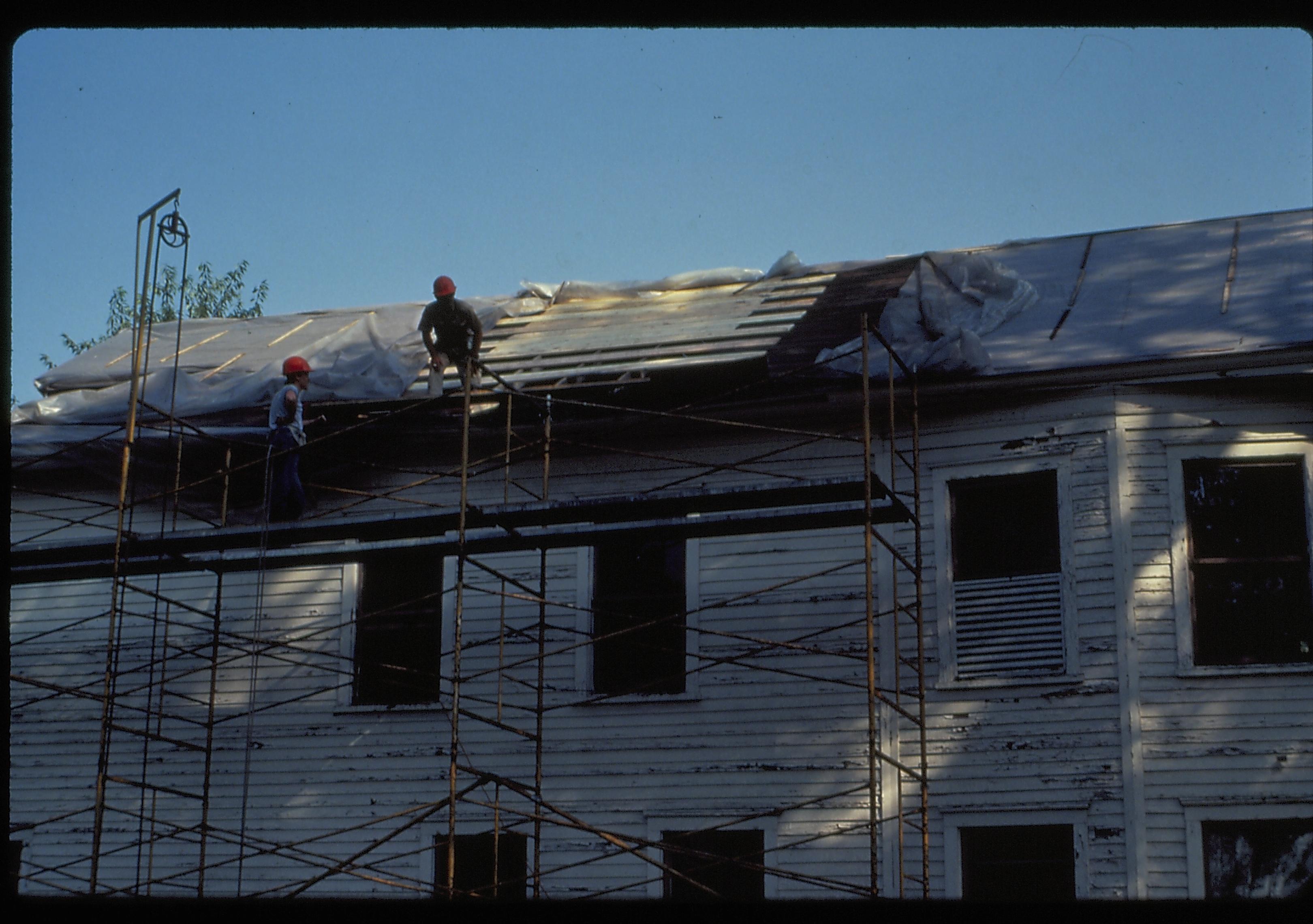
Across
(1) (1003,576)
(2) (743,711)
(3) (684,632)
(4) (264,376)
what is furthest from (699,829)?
(4) (264,376)

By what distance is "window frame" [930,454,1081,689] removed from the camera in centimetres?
1356

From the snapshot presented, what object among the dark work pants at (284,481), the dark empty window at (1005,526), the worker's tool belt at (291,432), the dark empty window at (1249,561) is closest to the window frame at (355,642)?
the dark work pants at (284,481)

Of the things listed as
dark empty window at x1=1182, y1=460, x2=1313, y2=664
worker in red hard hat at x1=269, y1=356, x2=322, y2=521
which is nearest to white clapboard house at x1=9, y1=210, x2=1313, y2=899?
dark empty window at x1=1182, y1=460, x2=1313, y2=664

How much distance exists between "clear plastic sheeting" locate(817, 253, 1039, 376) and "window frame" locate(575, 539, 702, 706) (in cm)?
243

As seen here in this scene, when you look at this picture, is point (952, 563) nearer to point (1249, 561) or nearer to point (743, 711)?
point (743, 711)

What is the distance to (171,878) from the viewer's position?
45.9 ft

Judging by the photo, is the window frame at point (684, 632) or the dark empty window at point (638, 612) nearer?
the window frame at point (684, 632)

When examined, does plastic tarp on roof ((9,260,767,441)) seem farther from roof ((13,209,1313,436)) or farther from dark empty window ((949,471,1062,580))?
dark empty window ((949,471,1062,580))

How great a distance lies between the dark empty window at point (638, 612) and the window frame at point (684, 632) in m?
0.06

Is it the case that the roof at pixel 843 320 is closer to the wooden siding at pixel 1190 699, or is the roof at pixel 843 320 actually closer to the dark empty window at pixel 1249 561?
the wooden siding at pixel 1190 699

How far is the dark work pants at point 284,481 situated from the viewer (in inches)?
583

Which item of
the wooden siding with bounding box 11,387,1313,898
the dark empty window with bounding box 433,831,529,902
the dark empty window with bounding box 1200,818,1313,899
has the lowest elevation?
the dark empty window with bounding box 433,831,529,902

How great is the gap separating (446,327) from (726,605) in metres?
4.55

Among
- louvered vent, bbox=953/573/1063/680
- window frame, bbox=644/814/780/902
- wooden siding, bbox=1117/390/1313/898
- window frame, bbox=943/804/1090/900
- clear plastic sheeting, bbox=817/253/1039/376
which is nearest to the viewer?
wooden siding, bbox=1117/390/1313/898
